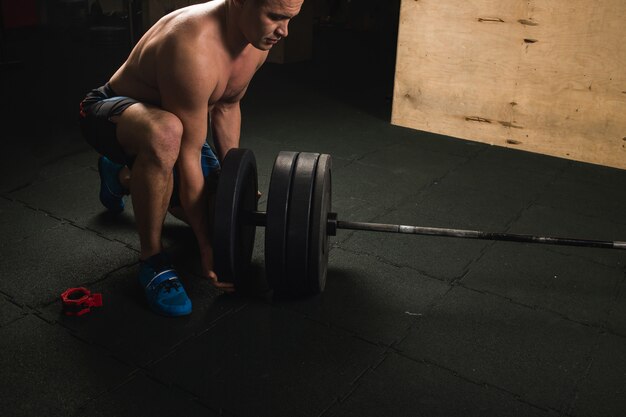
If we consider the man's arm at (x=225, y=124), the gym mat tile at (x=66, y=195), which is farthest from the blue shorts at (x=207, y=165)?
the gym mat tile at (x=66, y=195)

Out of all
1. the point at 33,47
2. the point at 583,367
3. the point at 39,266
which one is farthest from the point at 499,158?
the point at 33,47

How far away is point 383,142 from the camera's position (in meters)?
3.06

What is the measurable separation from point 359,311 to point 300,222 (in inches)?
12.3

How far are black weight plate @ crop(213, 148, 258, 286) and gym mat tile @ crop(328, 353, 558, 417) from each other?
0.43 meters

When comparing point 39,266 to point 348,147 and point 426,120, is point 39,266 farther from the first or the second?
point 426,120

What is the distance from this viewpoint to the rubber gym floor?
1.29m

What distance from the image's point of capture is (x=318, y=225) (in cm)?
148

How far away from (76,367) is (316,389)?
20.8 inches

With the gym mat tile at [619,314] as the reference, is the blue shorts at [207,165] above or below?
above

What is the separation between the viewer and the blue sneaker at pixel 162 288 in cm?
155

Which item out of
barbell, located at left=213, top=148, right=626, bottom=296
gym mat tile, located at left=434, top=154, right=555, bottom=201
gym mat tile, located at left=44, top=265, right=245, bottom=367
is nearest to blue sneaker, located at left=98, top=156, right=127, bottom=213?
gym mat tile, located at left=44, top=265, right=245, bottom=367

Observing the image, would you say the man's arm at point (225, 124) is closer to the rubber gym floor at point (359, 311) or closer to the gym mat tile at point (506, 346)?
the rubber gym floor at point (359, 311)

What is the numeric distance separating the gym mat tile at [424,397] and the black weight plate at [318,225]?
0.94ft

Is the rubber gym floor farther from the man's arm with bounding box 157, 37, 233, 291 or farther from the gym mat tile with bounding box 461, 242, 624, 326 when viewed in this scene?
the man's arm with bounding box 157, 37, 233, 291
